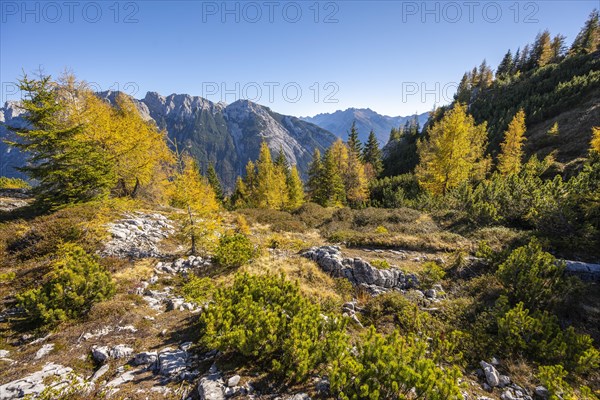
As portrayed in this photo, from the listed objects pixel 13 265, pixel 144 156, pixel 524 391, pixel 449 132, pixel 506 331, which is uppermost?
pixel 449 132

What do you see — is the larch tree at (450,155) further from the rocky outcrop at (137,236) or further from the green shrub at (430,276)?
the rocky outcrop at (137,236)

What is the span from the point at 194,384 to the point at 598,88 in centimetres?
6788

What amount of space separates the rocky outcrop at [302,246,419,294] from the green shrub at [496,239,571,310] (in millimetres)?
3052

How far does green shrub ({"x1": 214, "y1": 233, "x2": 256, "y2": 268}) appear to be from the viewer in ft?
37.3

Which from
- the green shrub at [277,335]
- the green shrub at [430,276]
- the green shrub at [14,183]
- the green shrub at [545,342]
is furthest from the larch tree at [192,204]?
the green shrub at [14,183]

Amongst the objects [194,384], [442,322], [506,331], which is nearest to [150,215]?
[194,384]

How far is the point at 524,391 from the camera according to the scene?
17.3ft

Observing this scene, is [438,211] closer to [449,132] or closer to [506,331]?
[449,132]

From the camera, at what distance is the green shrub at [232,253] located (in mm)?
→ 11359

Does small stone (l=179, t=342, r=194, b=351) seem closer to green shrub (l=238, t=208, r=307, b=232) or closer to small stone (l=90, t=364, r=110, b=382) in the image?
small stone (l=90, t=364, r=110, b=382)

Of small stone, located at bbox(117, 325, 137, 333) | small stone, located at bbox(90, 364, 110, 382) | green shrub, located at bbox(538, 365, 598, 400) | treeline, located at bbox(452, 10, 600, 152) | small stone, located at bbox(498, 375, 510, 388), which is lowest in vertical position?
small stone, located at bbox(498, 375, 510, 388)

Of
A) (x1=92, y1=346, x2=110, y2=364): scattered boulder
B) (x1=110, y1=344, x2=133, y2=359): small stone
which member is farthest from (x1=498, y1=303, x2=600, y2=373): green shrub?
(x1=92, y1=346, x2=110, y2=364): scattered boulder

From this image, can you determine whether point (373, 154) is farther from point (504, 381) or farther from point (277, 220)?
point (504, 381)

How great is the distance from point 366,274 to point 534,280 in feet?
17.7
